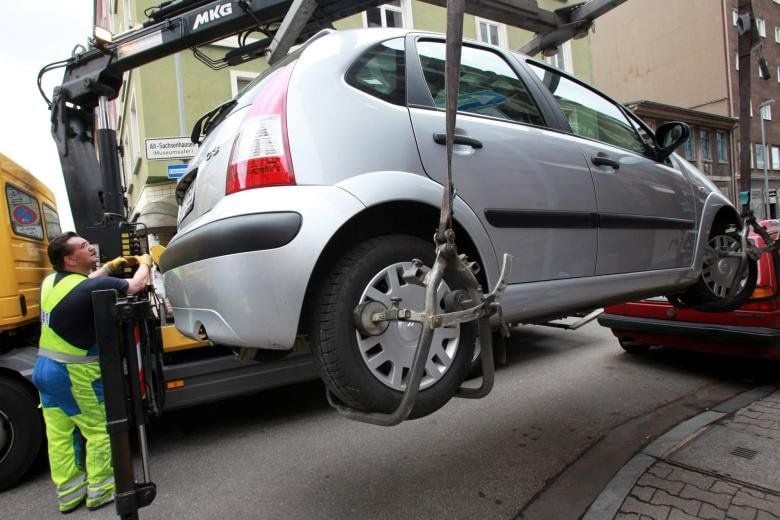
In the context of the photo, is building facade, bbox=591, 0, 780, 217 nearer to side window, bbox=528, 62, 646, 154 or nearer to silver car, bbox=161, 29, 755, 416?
side window, bbox=528, 62, 646, 154

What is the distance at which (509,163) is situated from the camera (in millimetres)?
2090

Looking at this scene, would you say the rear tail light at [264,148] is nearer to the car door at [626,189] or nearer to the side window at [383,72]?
the side window at [383,72]

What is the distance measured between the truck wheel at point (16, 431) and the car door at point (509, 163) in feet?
10.3

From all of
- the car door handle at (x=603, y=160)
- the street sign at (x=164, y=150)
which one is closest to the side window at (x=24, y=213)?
the street sign at (x=164, y=150)

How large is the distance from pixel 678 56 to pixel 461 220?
111 ft

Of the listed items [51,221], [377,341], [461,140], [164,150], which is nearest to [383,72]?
[461,140]

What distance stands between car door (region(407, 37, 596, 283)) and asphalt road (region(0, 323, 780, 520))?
1346 mm

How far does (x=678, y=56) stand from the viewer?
29.5m

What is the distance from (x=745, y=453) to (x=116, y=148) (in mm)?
5403

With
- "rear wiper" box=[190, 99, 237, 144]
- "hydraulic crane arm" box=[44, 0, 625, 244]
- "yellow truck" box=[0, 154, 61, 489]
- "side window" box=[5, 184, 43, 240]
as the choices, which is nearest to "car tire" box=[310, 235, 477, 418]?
"rear wiper" box=[190, 99, 237, 144]

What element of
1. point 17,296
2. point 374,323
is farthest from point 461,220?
point 17,296

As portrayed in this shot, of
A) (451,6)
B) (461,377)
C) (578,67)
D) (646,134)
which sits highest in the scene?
(578,67)

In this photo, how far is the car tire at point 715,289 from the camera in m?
3.29

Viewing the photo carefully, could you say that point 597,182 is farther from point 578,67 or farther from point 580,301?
point 578,67
